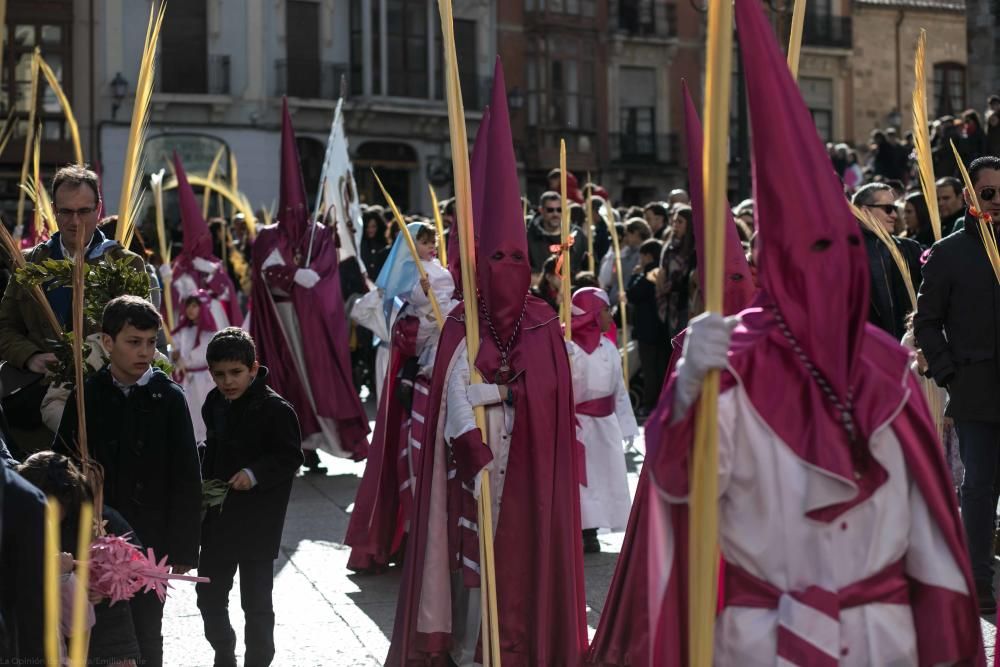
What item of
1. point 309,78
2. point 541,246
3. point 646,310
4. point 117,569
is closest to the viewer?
point 117,569

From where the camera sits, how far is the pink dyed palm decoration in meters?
4.11

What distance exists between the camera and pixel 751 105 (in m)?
3.66

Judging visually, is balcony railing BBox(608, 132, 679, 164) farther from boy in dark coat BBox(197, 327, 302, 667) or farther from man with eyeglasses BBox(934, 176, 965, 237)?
boy in dark coat BBox(197, 327, 302, 667)

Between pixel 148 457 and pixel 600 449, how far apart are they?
3772 millimetres

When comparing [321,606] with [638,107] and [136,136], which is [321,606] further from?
[638,107]

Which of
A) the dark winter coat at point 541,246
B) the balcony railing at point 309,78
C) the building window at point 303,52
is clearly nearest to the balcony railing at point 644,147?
the balcony railing at point 309,78

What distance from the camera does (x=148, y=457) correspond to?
5.00 m

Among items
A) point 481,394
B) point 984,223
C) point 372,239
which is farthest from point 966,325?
point 372,239

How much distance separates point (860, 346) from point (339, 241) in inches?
326

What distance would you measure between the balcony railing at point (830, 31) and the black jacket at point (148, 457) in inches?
1525

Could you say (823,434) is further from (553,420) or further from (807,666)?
(553,420)

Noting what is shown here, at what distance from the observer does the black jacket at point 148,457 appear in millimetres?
4988

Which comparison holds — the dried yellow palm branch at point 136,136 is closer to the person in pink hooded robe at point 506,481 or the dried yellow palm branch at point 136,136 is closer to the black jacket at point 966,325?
the person in pink hooded robe at point 506,481

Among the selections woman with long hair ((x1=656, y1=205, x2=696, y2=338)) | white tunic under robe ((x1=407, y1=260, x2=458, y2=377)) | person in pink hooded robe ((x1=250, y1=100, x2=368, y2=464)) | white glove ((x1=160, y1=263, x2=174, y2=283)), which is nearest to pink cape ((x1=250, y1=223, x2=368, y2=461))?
A: person in pink hooded robe ((x1=250, y1=100, x2=368, y2=464))
